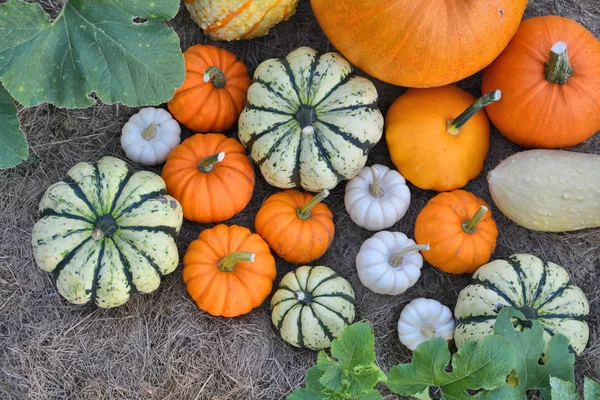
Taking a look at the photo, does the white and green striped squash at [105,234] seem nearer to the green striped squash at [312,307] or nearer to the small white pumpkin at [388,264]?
the green striped squash at [312,307]

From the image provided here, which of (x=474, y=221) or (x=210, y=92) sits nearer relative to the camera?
(x=474, y=221)

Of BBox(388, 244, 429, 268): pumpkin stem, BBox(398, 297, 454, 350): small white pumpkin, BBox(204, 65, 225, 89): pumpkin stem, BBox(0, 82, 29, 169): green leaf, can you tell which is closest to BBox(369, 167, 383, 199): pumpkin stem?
BBox(388, 244, 429, 268): pumpkin stem

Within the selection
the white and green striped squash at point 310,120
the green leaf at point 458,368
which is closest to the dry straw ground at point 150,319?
the white and green striped squash at point 310,120

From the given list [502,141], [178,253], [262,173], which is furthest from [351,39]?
[178,253]

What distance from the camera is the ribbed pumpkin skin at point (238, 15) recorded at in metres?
2.79

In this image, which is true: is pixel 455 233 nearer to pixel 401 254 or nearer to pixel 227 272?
pixel 401 254

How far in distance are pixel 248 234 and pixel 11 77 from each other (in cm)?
111

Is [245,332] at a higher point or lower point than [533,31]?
lower

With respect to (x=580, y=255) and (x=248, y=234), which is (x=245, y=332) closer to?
(x=248, y=234)

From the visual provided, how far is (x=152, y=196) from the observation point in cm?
270

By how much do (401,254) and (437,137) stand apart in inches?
21.2

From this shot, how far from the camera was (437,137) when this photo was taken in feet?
9.36

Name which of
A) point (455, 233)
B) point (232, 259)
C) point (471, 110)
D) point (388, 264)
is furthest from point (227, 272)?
point (471, 110)

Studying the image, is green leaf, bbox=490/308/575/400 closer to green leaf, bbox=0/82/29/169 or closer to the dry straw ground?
the dry straw ground
